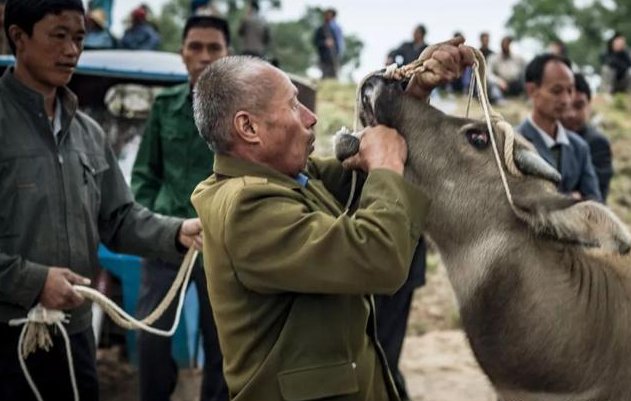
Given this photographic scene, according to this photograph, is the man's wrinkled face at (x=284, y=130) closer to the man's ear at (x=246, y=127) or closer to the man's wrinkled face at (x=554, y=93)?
the man's ear at (x=246, y=127)

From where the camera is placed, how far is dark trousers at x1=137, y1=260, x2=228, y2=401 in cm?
496

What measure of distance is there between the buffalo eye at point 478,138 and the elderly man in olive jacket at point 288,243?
0.27 meters

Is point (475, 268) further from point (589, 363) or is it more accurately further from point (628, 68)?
point (628, 68)

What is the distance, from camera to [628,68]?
20422mm

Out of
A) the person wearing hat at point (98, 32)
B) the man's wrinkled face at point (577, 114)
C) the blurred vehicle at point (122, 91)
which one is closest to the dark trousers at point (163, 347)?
the blurred vehicle at point (122, 91)

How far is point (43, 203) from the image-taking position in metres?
3.58

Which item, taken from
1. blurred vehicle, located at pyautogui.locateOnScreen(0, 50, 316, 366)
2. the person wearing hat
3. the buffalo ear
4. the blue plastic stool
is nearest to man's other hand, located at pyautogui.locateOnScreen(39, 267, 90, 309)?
the buffalo ear

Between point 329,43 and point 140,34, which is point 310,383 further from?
point 329,43

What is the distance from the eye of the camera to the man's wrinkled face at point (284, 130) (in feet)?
8.63

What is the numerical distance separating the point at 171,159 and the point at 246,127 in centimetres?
264

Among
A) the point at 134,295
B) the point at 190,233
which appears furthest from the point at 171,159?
the point at 190,233

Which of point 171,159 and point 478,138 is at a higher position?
point 478,138

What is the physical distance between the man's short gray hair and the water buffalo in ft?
1.09

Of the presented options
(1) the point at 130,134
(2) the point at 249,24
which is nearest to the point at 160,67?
(1) the point at 130,134
